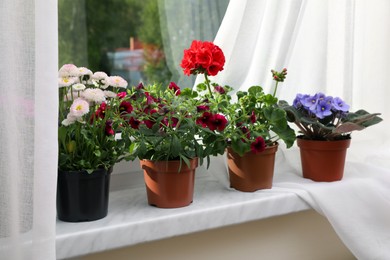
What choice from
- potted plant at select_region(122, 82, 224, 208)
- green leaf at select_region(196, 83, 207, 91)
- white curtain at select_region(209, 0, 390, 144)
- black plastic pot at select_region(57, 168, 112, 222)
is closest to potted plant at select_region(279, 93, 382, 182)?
white curtain at select_region(209, 0, 390, 144)

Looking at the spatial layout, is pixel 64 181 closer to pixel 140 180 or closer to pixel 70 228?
pixel 70 228

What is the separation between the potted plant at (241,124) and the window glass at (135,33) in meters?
0.30

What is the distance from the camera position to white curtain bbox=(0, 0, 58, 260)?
0.84 m

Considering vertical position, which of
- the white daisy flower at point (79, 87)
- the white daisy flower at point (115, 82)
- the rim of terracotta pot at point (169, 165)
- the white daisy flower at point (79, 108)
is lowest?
the rim of terracotta pot at point (169, 165)

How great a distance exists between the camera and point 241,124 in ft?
4.11

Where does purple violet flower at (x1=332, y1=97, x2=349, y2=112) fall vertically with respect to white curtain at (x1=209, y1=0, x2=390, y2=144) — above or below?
below

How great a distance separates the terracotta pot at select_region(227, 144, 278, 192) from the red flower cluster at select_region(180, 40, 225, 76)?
216mm

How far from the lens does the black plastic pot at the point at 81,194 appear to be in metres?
1.04

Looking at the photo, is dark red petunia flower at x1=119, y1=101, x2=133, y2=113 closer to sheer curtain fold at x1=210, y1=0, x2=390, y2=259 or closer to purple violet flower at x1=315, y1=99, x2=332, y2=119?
sheer curtain fold at x1=210, y1=0, x2=390, y2=259

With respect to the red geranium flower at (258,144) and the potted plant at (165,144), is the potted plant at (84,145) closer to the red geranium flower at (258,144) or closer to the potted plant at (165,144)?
Result: the potted plant at (165,144)

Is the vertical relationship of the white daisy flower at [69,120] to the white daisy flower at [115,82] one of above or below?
below

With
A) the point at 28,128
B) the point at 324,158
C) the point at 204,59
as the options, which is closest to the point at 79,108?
the point at 28,128

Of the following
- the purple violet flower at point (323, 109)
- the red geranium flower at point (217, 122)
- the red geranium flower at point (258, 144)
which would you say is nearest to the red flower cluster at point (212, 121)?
the red geranium flower at point (217, 122)

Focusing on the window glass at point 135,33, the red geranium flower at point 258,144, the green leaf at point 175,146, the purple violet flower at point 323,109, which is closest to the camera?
the green leaf at point 175,146
